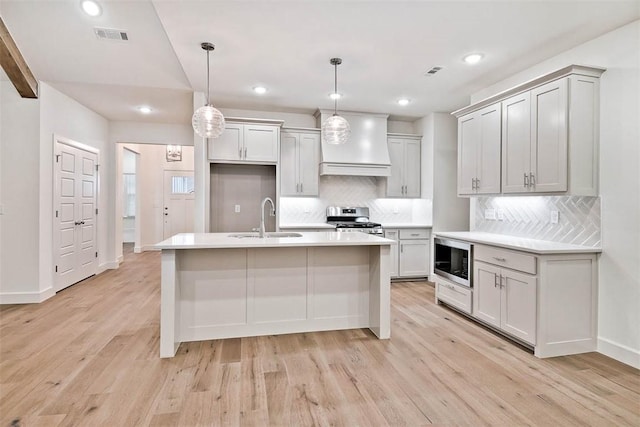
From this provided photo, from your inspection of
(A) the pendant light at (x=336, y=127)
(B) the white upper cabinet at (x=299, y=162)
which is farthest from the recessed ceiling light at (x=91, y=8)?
(B) the white upper cabinet at (x=299, y=162)

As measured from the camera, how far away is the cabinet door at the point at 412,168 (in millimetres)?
5652

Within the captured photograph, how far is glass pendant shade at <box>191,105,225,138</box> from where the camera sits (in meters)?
3.20

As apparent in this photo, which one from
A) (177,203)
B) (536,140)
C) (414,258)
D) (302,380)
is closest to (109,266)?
(177,203)

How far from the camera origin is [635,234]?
2629 millimetres

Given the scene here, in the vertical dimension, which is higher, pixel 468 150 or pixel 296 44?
pixel 296 44

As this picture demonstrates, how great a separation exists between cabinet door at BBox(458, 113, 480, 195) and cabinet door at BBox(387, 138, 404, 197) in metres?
1.58

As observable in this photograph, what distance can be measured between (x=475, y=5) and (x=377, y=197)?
352 cm

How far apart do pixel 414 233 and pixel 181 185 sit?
6.01m

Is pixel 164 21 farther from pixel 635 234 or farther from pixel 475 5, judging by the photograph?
pixel 635 234

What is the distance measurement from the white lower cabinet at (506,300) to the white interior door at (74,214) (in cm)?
528

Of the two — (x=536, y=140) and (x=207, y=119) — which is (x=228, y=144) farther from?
(x=536, y=140)

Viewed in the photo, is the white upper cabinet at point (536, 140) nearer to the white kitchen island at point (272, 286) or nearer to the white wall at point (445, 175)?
the white kitchen island at point (272, 286)

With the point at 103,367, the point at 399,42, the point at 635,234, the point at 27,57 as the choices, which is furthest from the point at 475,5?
the point at 27,57

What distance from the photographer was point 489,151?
359 centimetres
